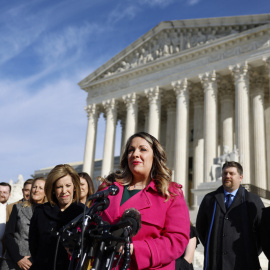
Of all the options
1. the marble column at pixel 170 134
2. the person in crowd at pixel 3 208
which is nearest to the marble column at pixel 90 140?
the marble column at pixel 170 134

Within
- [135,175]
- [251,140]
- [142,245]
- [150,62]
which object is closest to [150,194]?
[135,175]

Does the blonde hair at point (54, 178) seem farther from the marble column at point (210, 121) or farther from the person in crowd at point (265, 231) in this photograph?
the marble column at point (210, 121)

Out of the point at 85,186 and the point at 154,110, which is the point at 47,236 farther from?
the point at 154,110

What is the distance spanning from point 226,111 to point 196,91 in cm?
372

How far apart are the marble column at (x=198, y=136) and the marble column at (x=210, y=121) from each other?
409 cm

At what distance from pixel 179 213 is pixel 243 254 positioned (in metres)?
2.91

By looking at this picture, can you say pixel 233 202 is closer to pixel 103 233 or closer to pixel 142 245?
pixel 142 245

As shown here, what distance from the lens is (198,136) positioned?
3488 centimetres

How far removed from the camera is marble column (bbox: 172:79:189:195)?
30812 mm

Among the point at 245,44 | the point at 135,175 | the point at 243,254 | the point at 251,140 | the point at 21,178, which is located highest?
the point at 245,44

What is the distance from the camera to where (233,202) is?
241 inches

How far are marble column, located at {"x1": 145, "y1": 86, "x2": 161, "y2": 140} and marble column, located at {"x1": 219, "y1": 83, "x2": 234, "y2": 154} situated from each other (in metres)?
6.07

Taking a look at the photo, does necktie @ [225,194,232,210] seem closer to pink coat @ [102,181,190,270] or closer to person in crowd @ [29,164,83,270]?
person in crowd @ [29,164,83,270]

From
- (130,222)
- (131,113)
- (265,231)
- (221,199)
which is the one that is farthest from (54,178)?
(131,113)
